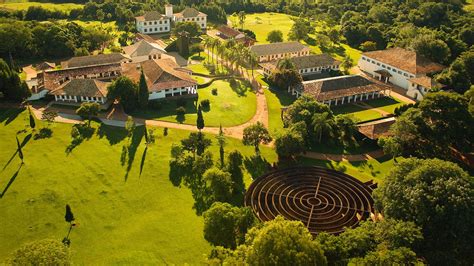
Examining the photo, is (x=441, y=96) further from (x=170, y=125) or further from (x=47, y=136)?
(x=47, y=136)

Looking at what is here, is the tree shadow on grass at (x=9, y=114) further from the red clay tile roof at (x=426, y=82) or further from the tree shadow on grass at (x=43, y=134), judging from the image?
the red clay tile roof at (x=426, y=82)

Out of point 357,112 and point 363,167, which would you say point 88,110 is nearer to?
point 363,167

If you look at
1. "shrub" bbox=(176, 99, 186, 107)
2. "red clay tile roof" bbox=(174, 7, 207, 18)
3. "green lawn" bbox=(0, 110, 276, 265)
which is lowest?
"green lawn" bbox=(0, 110, 276, 265)

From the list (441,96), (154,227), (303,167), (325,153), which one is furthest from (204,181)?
(441,96)

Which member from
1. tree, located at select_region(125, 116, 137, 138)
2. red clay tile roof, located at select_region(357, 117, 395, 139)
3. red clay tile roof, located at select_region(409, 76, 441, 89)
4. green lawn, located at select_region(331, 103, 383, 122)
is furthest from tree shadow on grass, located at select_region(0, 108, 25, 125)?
red clay tile roof, located at select_region(409, 76, 441, 89)

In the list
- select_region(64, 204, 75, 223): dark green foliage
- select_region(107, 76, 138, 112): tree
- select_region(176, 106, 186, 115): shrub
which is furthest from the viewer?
select_region(176, 106, 186, 115): shrub

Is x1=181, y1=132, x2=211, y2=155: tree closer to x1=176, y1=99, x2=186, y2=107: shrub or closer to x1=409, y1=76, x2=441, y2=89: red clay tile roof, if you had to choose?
x1=176, y1=99, x2=186, y2=107: shrub

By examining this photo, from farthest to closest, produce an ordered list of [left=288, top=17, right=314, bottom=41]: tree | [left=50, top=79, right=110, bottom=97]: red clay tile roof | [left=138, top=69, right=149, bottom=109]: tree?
[left=288, top=17, right=314, bottom=41]: tree → [left=50, top=79, right=110, bottom=97]: red clay tile roof → [left=138, top=69, right=149, bottom=109]: tree
